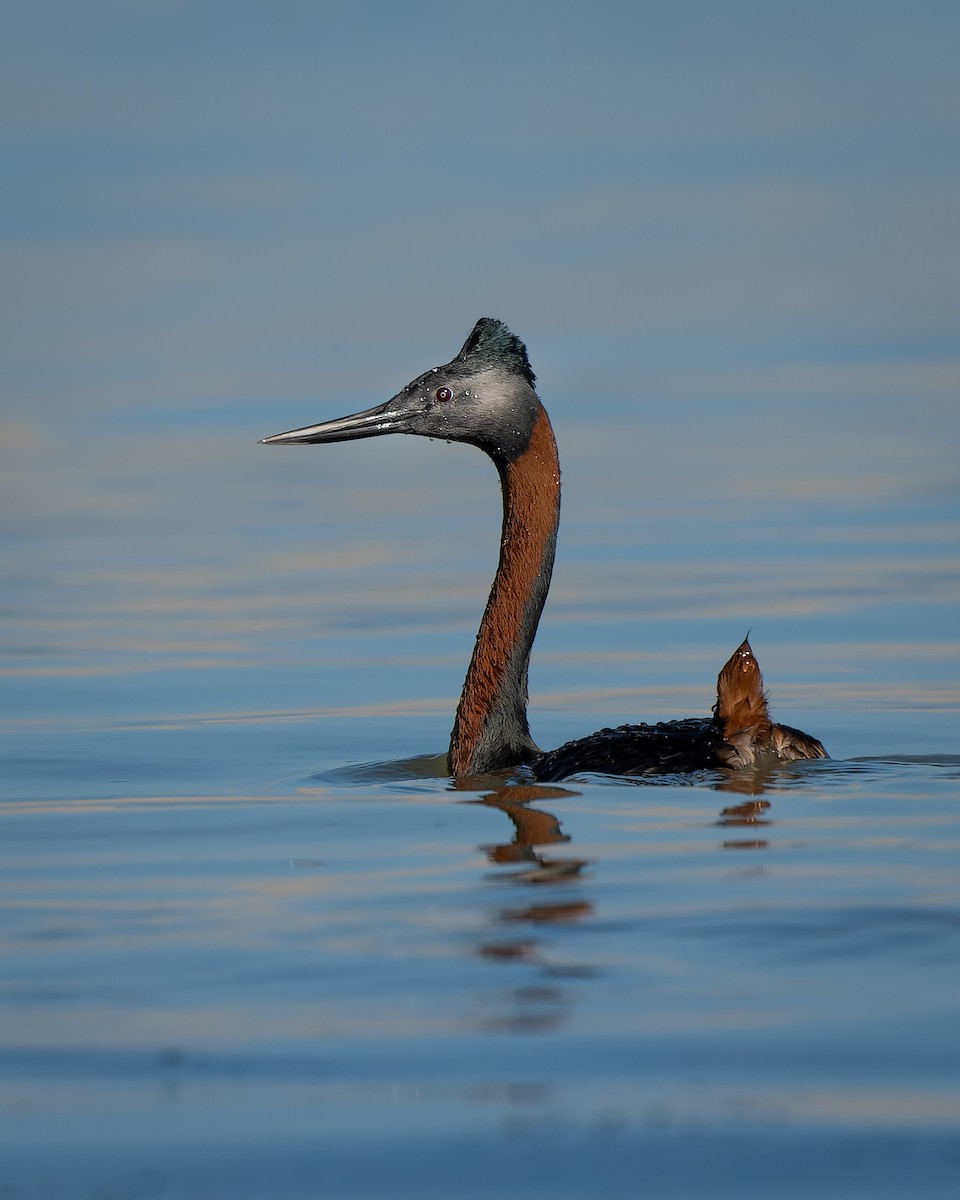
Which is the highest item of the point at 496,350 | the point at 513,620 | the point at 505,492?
the point at 496,350

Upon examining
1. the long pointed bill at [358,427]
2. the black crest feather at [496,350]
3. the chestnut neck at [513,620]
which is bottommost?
the chestnut neck at [513,620]

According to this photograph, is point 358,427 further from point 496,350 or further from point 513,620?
point 513,620

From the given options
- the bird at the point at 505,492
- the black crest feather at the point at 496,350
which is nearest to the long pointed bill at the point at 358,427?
the bird at the point at 505,492

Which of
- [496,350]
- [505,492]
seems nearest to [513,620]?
[505,492]

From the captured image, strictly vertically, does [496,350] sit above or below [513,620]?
above

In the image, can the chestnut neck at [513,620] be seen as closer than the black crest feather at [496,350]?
Yes

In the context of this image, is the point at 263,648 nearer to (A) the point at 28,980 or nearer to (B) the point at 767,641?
(B) the point at 767,641

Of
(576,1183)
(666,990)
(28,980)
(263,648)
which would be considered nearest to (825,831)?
(666,990)

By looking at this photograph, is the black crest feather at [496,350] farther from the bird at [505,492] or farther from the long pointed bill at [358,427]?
the long pointed bill at [358,427]

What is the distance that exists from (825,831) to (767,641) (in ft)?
18.5

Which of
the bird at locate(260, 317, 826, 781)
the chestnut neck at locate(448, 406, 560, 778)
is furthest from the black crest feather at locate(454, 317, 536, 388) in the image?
the chestnut neck at locate(448, 406, 560, 778)

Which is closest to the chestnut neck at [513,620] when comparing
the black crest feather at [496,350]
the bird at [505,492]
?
the bird at [505,492]

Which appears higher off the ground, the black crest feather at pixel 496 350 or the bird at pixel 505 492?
the black crest feather at pixel 496 350

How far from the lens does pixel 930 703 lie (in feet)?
31.9
